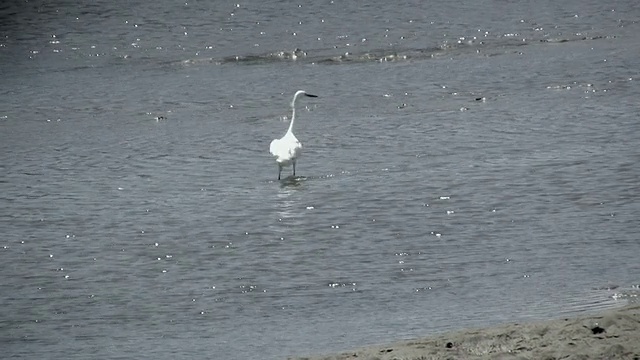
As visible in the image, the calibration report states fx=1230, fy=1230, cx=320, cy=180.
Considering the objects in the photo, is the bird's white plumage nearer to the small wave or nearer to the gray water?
the gray water

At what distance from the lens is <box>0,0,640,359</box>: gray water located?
9.02 meters

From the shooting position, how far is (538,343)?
6.92 metres

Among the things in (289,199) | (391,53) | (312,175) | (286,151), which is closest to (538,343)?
(289,199)

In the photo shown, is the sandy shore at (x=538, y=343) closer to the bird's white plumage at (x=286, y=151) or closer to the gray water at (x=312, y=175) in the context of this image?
the gray water at (x=312, y=175)

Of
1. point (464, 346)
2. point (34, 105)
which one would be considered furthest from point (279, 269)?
point (34, 105)

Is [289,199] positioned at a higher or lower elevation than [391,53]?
lower

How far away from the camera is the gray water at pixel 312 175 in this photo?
→ 9023mm

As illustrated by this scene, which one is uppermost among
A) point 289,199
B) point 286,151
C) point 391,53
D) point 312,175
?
point 391,53

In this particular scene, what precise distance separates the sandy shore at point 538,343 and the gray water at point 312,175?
0.78 metres

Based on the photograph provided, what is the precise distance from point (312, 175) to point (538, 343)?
7.05 metres

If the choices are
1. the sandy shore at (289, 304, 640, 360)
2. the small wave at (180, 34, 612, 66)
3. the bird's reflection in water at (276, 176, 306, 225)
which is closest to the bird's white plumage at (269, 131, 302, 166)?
the bird's reflection in water at (276, 176, 306, 225)

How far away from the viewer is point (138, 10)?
82.9 feet

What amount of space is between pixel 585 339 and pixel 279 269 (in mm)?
3887

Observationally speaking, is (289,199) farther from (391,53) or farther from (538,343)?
(391,53)
